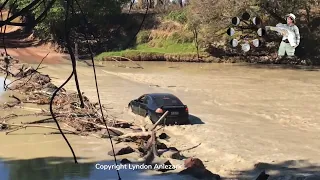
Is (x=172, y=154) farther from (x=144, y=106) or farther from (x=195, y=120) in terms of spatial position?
(x=195, y=120)

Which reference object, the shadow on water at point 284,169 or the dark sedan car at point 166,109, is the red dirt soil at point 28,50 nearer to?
the dark sedan car at point 166,109

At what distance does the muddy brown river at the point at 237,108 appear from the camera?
15805 mm

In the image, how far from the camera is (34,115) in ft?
72.4

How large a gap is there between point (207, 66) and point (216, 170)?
38607mm

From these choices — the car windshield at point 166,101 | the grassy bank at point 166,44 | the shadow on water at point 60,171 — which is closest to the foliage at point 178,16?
the grassy bank at point 166,44

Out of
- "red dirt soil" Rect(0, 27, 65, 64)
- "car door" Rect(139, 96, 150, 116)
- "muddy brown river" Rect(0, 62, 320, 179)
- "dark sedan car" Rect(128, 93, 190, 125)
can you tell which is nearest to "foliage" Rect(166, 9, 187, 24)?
"muddy brown river" Rect(0, 62, 320, 179)

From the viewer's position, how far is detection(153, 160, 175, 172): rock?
13656 millimetres

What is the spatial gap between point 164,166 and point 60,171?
3.03 meters

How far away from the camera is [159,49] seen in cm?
6306

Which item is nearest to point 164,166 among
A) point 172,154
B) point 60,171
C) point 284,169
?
point 172,154

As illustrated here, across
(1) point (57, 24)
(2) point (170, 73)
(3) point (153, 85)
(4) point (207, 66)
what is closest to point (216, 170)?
(3) point (153, 85)

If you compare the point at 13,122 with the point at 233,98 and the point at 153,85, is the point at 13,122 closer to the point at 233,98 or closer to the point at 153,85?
the point at 233,98

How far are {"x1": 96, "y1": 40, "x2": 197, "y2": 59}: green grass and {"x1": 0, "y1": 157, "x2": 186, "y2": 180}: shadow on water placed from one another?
1734 inches

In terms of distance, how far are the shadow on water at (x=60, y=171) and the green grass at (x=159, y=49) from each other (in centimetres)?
4405
